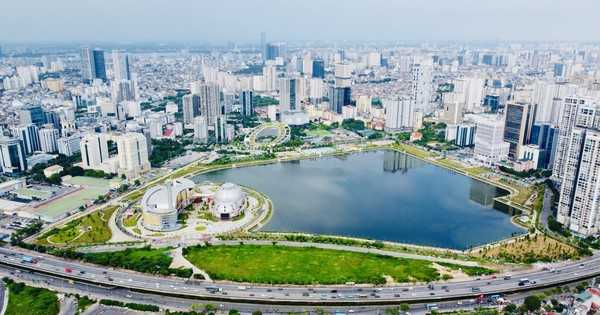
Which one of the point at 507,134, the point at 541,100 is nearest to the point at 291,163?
the point at 507,134

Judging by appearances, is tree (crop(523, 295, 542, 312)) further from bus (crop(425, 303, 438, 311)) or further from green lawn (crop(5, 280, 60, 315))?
green lawn (crop(5, 280, 60, 315))

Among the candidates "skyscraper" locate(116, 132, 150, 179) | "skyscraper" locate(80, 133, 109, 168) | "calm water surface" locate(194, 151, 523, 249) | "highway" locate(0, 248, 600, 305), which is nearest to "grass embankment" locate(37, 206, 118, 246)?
"highway" locate(0, 248, 600, 305)

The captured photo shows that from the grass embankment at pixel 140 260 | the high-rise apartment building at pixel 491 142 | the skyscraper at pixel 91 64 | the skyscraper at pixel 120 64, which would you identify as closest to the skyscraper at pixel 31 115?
the grass embankment at pixel 140 260

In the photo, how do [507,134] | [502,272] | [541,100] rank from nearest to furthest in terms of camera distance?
[502,272] < [507,134] < [541,100]

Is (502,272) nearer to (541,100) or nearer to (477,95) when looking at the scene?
(541,100)

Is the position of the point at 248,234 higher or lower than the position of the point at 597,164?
lower

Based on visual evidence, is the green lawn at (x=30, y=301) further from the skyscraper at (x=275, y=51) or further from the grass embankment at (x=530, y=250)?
the skyscraper at (x=275, y=51)
